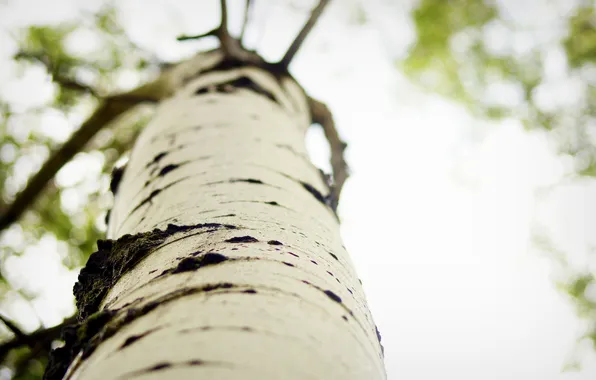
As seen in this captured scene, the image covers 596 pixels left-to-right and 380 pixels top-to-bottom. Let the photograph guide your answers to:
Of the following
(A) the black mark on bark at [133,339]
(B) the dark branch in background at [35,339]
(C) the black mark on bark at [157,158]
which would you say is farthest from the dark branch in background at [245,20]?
(A) the black mark on bark at [133,339]

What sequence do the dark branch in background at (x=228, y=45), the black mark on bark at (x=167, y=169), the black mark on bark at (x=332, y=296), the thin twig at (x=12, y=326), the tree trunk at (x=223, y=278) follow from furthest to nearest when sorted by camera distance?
the dark branch in background at (x=228, y=45)
the thin twig at (x=12, y=326)
the black mark on bark at (x=167, y=169)
the black mark on bark at (x=332, y=296)
the tree trunk at (x=223, y=278)

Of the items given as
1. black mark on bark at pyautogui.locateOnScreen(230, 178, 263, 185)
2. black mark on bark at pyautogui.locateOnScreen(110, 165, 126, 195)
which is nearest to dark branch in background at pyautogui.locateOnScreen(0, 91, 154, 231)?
black mark on bark at pyautogui.locateOnScreen(110, 165, 126, 195)

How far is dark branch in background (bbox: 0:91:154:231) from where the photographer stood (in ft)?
7.45

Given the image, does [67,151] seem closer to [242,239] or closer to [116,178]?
[116,178]

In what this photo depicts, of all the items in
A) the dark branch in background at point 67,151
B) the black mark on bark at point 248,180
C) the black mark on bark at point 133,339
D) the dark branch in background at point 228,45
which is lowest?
the black mark on bark at point 133,339

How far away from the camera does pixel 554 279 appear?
3.03 meters

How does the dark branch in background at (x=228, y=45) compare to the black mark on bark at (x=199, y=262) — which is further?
the dark branch in background at (x=228, y=45)

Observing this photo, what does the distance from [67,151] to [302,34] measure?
1447 millimetres

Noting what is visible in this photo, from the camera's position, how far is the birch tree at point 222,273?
17.0 inches

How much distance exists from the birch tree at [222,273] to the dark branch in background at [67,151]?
46.8 inches

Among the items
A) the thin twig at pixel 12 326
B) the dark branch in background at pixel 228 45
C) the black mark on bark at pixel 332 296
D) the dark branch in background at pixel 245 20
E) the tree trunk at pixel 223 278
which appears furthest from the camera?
the dark branch in background at pixel 245 20

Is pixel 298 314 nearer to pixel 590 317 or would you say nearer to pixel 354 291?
pixel 354 291

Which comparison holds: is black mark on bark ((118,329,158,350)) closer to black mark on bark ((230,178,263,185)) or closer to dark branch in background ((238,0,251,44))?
black mark on bark ((230,178,263,185))

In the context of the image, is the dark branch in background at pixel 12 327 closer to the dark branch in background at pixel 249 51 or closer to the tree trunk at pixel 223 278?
the tree trunk at pixel 223 278
